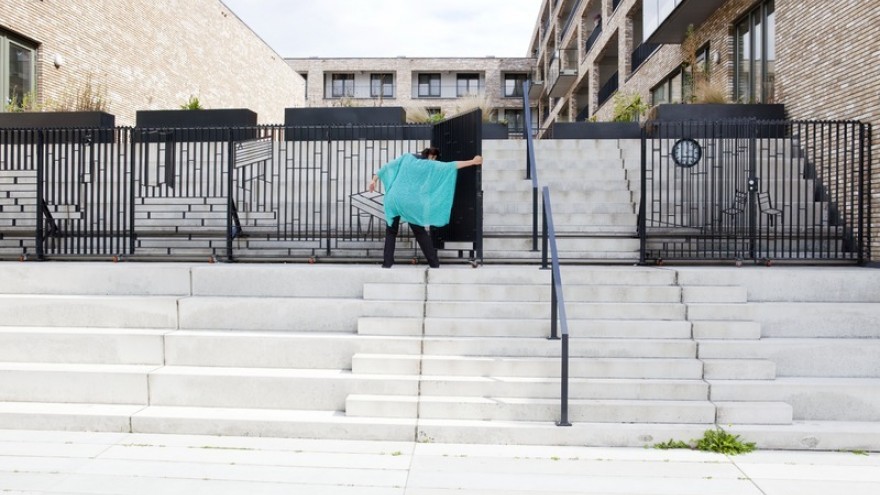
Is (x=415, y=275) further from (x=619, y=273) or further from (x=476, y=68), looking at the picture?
(x=476, y=68)

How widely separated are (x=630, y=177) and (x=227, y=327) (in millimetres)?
7475

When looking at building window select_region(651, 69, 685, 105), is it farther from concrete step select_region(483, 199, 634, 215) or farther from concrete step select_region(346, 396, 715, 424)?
concrete step select_region(346, 396, 715, 424)

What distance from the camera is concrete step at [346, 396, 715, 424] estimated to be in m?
5.50

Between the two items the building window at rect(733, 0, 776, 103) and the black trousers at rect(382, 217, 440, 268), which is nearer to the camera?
the black trousers at rect(382, 217, 440, 268)

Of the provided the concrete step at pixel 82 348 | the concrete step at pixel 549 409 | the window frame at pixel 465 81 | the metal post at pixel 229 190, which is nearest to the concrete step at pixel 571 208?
the metal post at pixel 229 190

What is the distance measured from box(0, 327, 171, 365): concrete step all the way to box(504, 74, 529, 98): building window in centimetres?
4753

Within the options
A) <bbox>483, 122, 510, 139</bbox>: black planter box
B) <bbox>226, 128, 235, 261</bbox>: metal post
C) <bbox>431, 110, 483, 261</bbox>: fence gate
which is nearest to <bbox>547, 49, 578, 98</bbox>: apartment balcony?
<bbox>483, 122, 510, 139</bbox>: black planter box

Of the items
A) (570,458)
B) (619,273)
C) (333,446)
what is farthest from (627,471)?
(619,273)

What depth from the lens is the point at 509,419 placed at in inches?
220

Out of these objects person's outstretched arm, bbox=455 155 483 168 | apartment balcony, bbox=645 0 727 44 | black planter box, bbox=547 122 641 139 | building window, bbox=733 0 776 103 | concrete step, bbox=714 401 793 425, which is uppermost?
apartment balcony, bbox=645 0 727 44

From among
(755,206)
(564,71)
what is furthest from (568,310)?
(564,71)

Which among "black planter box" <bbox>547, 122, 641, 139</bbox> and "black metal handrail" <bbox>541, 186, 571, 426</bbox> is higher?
"black planter box" <bbox>547, 122, 641, 139</bbox>

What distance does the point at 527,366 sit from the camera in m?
5.98

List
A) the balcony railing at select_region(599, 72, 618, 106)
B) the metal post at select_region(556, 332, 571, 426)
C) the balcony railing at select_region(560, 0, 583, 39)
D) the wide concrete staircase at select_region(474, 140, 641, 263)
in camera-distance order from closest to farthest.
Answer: the metal post at select_region(556, 332, 571, 426) → the wide concrete staircase at select_region(474, 140, 641, 263) → the balcony railing at select_region(599, 72, 618, 106) → the balcony railing at select_region(560, 0, 583, 39)
